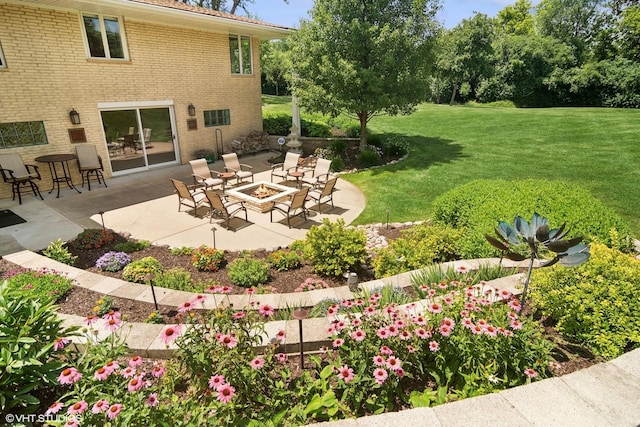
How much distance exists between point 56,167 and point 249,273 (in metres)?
8.92

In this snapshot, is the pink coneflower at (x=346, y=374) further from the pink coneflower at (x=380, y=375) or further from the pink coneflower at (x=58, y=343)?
the pink coneflower at (x=58, y=343)

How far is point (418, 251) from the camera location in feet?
17.9

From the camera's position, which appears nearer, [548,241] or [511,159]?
[548,241]

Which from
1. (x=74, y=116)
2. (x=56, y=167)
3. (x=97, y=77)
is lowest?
(x=56, y=167)

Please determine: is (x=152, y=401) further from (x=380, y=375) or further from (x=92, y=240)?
(x=92, y=240)

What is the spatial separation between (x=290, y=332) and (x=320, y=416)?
94 cm

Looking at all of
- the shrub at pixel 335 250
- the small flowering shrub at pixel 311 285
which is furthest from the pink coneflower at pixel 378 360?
the shrub at pixel 335 250

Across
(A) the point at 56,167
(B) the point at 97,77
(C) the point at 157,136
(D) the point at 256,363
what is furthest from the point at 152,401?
(C) the point at 157,136

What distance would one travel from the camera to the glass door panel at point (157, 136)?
12500 mm

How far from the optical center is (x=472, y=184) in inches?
290

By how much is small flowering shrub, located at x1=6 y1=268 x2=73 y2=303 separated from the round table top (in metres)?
5.79

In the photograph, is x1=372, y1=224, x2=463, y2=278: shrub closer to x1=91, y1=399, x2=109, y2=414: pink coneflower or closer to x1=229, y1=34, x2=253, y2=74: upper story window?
x1=91, y1=399, x2=109, y2=414: pink coneflower

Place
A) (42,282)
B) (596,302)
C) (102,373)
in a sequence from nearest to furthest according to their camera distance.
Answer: (102,373), (596,302), (42,282)

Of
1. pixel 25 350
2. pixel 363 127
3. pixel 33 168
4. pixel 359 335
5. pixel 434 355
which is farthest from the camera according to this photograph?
pixel 363 127
